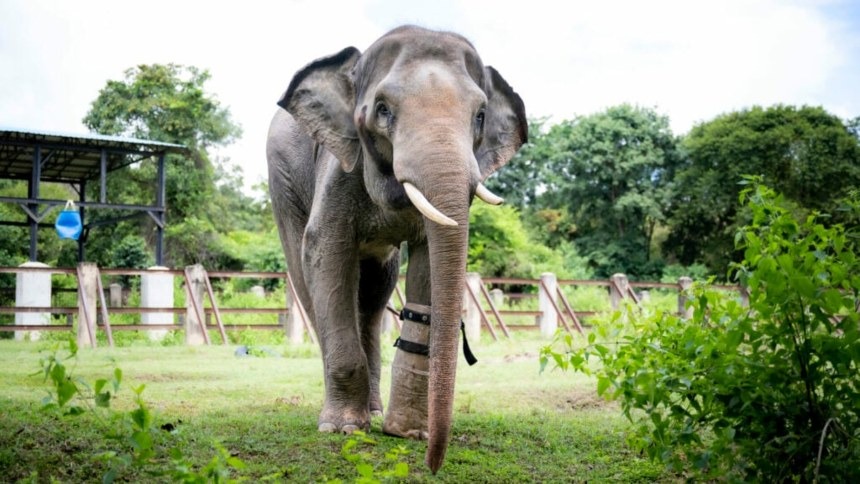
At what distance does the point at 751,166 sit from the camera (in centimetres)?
3572

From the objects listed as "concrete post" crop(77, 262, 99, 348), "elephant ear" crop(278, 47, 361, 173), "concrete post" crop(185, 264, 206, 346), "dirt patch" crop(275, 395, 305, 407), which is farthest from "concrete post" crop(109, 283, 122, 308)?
"elephant ear" crop(278, 47, 361, 173)

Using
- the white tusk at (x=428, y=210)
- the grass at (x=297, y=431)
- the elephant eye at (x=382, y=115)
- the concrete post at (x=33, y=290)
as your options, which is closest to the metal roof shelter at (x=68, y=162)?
the concrete post at (x=33, y=290)

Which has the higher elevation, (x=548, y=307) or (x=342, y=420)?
(x=548, y=307)

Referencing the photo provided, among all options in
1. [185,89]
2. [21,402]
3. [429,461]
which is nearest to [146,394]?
[21,402]

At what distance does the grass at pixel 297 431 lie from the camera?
461 centimetres

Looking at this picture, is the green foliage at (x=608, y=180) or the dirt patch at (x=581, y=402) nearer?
the dirt patch at (x=581, y=402)

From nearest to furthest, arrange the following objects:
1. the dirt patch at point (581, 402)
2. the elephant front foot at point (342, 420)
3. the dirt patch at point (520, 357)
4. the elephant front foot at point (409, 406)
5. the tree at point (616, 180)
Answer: the elephant front foot at point (409, 406) < the elephant front foot at point (342, 420) < the dirt patch at point (581, 402) < the dirt patch at point (520, 357) < the tree at point (616, 180)

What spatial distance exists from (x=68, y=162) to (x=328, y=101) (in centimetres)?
2186

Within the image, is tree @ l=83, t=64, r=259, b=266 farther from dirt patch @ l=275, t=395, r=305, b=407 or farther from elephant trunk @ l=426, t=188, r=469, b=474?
elephant trunk @ l=426, t=188, r=469, b=474

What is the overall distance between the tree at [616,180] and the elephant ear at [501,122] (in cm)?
3256

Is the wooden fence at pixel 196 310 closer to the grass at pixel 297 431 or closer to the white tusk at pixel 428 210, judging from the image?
the grass at pixel 297 431

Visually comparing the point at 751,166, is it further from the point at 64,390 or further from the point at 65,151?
the point at 64,390

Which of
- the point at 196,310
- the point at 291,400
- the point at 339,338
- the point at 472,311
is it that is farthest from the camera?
the point at 472,311

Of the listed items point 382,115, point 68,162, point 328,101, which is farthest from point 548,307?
point 382,115
